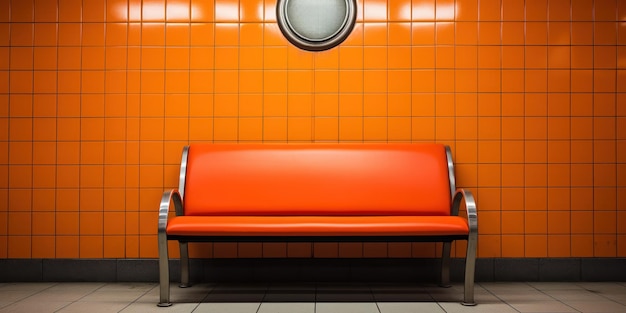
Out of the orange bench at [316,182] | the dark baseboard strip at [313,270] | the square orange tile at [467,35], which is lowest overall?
the dark baseboard strip at [313,270]

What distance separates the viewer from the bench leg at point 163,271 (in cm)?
272

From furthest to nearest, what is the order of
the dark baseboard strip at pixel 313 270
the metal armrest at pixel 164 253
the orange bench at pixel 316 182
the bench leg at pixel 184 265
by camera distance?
1. the dark baseboard strip at pixel 313 270
2. the bench leg at pixel 184 265
3. the orange bench at pixel 316 182
4. the metal armrest at pixel 164 253

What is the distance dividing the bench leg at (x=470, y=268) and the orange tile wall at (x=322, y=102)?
75cm

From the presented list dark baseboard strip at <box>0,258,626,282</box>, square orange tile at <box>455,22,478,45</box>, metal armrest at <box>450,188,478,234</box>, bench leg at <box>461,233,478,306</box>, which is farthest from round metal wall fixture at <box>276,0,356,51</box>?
bench leg at <box>461,233,478,306</box>

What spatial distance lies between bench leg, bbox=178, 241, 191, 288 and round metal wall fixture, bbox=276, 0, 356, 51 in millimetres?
1684

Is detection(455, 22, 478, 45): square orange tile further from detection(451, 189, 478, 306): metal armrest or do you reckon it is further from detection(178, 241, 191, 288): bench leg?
detection(178, 241, 191, 288): bench leg

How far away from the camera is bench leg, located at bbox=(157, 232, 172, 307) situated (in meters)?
2.72

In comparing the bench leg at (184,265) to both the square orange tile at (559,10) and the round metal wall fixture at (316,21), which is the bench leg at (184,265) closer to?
the round metal wall fixture at (316,21)

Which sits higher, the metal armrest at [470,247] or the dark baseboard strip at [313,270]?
the metal armrest at [470,247]

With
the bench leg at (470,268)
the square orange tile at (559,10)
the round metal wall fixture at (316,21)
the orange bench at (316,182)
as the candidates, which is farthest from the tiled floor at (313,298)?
the square orange tile at (559,10)

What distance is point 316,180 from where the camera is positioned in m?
3.27

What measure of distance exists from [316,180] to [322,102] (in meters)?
0.64

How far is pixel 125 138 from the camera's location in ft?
11.7

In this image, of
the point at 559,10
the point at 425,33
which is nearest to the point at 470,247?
the point at 425,33
